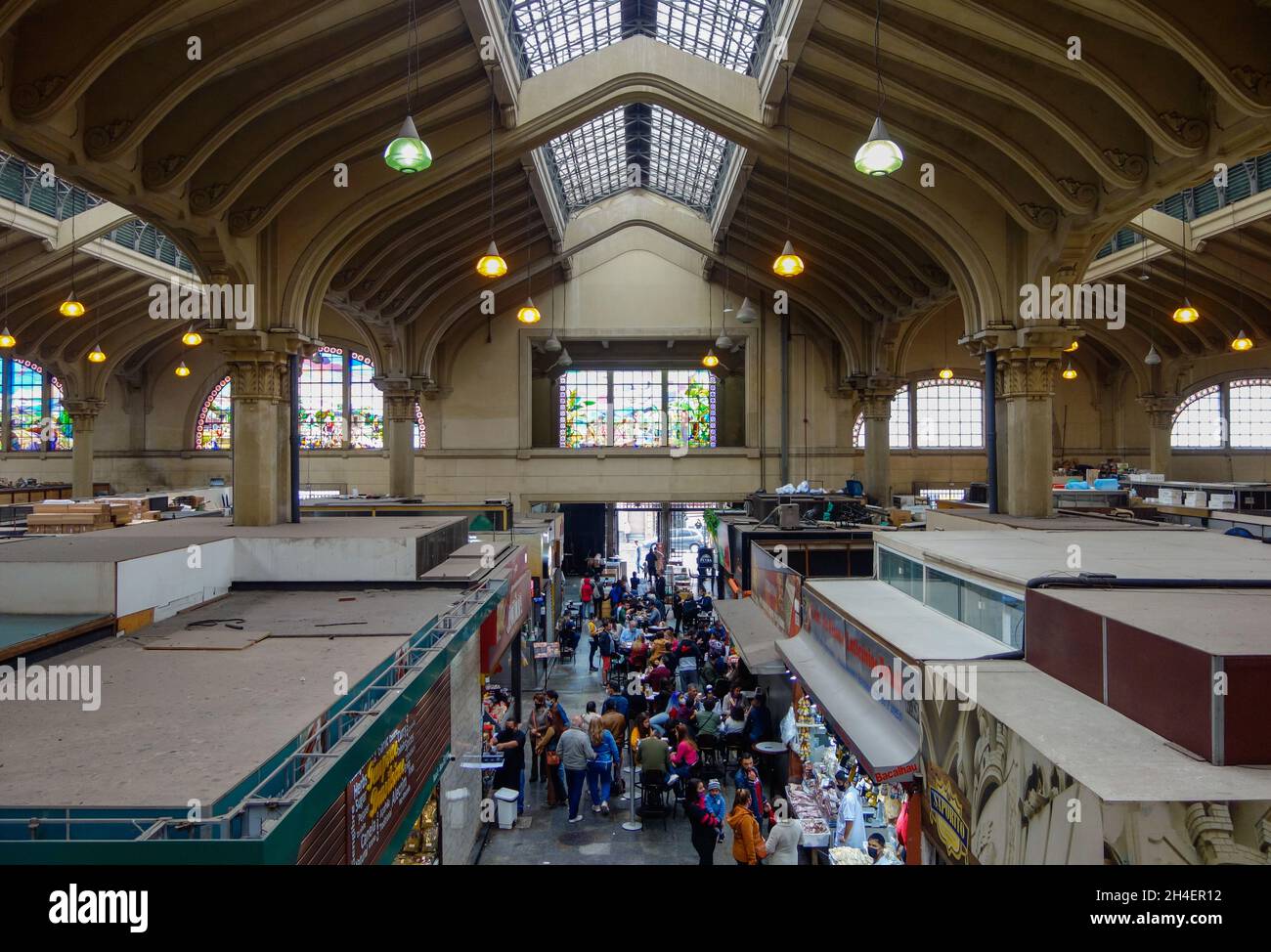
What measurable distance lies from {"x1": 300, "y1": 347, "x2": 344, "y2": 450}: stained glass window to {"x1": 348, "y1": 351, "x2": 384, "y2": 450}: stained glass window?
0.33 m

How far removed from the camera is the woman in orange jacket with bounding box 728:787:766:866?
6973 mm

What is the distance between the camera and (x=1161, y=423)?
25.4m

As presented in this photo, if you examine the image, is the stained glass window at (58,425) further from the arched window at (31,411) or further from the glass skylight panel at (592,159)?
the glass skylight panel at (592,159)

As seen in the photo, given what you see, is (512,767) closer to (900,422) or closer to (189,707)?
(189,707)

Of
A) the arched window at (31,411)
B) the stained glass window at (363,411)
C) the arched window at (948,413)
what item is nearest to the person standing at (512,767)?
the stained glass window at (363,411)

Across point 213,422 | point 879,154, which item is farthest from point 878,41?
point 213,422

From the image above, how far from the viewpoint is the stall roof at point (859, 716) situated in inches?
206

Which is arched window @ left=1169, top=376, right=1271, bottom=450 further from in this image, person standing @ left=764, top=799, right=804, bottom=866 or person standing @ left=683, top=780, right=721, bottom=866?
person standing @ left=683, top=780, right=721, bottom=866

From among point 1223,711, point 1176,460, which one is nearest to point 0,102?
point 1223,711

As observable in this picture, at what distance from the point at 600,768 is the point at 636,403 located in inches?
733

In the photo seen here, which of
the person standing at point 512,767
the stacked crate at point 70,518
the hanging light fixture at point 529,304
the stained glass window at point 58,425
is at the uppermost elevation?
the hanging light fixture at point 529,304

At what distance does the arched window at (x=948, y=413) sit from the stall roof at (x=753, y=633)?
1651 cm

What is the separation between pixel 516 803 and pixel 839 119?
11.4 metres

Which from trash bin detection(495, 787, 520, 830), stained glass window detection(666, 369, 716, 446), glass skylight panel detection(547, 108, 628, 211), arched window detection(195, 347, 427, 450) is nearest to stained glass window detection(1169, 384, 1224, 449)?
stained glass window detection(666, 369, 716, 446)
